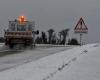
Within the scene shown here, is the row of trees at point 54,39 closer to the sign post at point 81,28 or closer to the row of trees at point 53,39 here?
the row of trees at point 53,39

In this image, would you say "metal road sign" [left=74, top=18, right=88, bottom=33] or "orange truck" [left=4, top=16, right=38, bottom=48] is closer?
"metal road sign" [left=74, top=18, right=88, bottom=33]

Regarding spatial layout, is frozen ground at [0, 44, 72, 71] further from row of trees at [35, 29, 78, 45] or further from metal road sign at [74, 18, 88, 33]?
row of trees at [35, 29, 78, 45]

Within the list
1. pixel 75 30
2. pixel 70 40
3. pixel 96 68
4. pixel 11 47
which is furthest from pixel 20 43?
pixel 70 40

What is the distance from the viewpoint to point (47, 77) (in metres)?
10.8

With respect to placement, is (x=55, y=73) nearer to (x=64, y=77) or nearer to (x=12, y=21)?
(x=64, y=77)

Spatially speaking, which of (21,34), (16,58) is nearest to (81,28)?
(16,58)

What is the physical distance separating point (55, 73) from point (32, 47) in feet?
110

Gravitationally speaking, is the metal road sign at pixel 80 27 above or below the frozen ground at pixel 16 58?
above

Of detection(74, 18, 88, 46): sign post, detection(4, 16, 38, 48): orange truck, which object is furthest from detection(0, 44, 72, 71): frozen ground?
detection(4, 16, 38, 48): orange truck

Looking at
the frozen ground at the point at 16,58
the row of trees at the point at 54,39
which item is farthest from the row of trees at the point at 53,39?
the frozen ground at the point at 16,58

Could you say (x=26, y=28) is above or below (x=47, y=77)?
→ above

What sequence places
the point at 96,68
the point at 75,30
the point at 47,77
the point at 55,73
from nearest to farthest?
the point at 47,77 < the point at 55,73 < the point at 96,68 < the point at 75,30

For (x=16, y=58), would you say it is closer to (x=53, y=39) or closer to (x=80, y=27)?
(x=80, y=27)

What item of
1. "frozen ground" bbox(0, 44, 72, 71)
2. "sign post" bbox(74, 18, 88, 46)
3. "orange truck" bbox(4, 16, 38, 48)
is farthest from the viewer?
"orange truck" bbox(4, 16, 38, 48)
